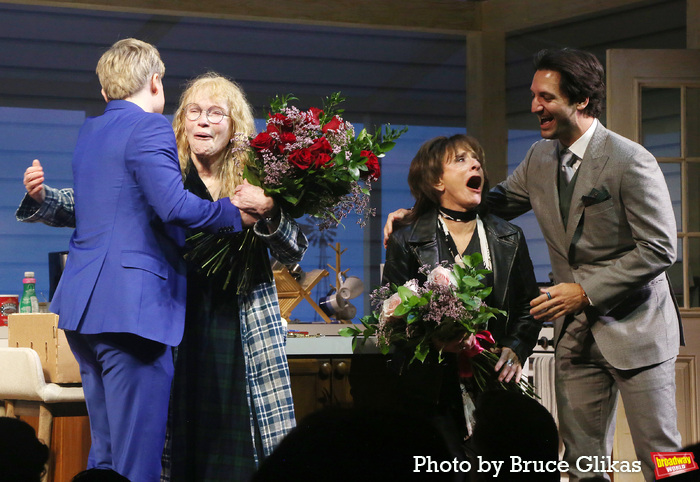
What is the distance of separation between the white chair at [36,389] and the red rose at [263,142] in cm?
143

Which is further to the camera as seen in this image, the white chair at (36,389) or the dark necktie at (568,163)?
the white chair at (36,389)

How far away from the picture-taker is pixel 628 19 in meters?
6.06

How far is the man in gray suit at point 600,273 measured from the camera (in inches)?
101

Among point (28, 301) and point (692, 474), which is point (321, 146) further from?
point (28, 301)

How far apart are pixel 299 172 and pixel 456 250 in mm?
600

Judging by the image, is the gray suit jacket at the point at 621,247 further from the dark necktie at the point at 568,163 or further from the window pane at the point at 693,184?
the window pane at the point at 693,184

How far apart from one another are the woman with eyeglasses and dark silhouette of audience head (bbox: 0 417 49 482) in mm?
1502

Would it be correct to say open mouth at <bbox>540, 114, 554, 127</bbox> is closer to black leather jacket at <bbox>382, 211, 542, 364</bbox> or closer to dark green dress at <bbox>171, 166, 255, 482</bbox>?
black leather jacket at <bbox>382, 211, 542, 364</bbox>


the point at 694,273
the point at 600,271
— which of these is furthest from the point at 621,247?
the point at 694,273

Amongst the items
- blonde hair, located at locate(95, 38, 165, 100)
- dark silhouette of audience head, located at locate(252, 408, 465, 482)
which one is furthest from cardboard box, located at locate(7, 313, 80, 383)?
dark silhouette of audience head, located at locate(252, 408, 465, 482)

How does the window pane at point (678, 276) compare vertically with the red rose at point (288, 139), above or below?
below

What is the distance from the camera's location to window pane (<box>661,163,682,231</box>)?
4.40 meters

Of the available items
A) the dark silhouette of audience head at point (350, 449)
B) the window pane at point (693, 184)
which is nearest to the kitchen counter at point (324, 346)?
the dark silhouette of audience head at point (350, 449)

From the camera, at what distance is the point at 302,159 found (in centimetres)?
239
